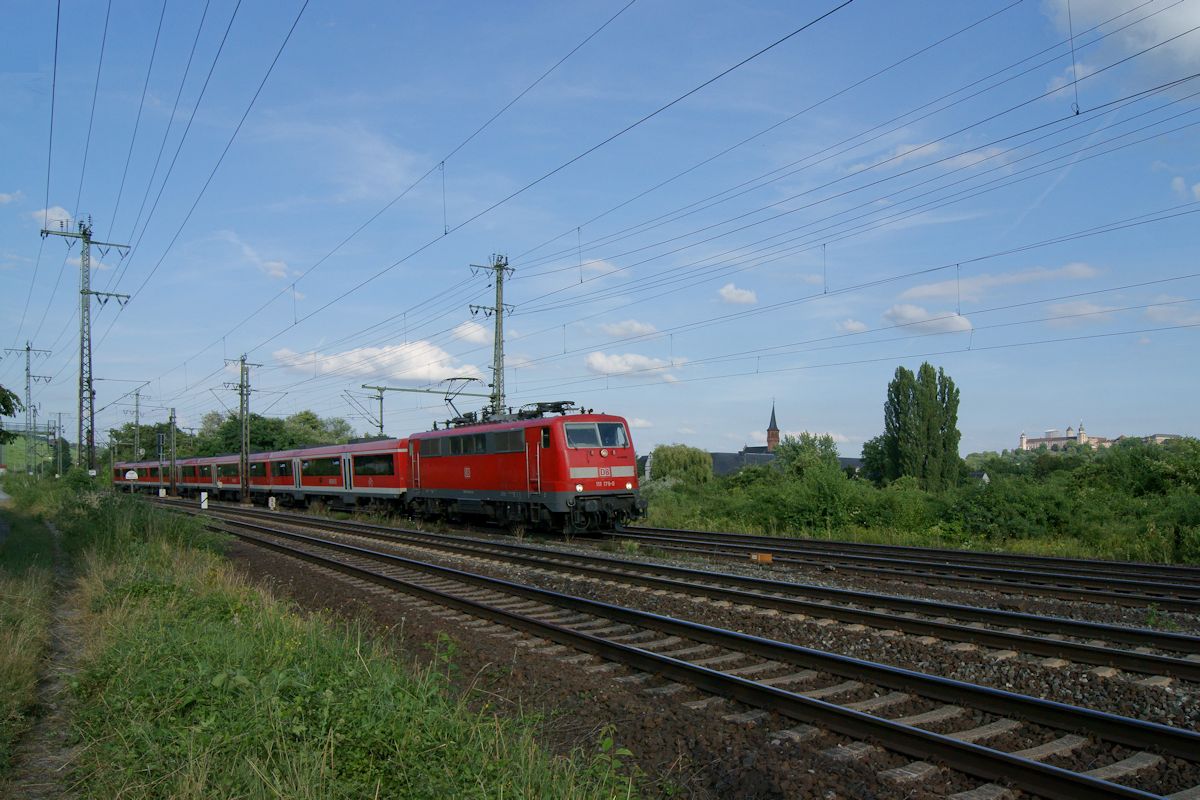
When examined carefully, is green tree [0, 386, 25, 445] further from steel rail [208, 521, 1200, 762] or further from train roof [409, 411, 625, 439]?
train roof [409, 411, 625, 439]

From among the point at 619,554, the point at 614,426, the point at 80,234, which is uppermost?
the point at 80,234

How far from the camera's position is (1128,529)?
675 inches

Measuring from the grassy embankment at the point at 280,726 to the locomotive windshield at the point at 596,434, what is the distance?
1204 centimetres

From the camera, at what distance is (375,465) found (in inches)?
1181

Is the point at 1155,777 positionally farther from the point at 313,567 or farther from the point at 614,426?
the point at 614,426

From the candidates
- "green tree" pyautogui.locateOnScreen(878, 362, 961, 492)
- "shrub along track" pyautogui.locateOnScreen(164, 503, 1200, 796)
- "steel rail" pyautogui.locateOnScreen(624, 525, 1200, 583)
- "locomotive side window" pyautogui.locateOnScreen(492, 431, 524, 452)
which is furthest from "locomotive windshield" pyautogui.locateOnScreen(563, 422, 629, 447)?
"green tree" pyautogui.locateOnScreen(878, 362, 961, 492)

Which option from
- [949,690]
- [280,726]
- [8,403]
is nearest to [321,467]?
[8,403]

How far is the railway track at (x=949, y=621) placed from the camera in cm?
719

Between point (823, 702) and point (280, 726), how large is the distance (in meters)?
3.59

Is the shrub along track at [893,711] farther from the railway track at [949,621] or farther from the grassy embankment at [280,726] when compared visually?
the railway track at [949,621]

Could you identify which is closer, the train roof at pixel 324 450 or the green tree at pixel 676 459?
the train roof at pixel 324 450

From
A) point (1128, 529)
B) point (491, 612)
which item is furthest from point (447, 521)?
point (1128, 529)

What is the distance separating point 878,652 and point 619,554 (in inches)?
359

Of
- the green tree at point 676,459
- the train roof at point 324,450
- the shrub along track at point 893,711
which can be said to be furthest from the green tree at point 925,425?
the shrub along track at point 893,711
